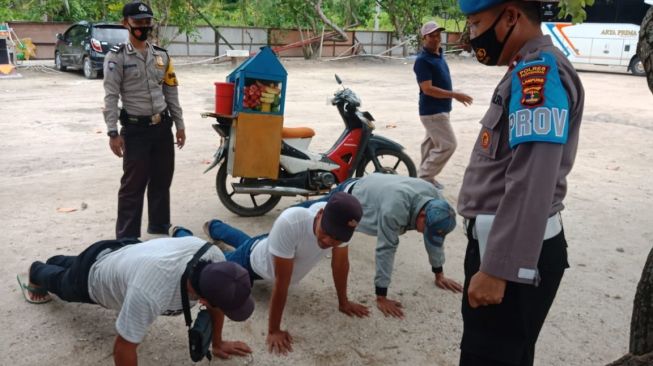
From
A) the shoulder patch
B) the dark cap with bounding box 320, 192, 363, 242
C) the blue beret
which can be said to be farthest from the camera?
the dark cap with bounding box 320, 192, 363, 242

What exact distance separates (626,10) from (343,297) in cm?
2034

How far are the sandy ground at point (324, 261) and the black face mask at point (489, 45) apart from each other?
5.80ft

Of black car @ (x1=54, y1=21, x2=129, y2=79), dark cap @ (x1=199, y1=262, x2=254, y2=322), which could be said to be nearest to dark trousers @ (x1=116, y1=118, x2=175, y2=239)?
dark cap @ (x1=199, y1=262, x2=254, y2=322)

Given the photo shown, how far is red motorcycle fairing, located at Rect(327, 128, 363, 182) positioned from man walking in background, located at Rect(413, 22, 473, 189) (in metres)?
0.80

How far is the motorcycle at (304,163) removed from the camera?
488cm

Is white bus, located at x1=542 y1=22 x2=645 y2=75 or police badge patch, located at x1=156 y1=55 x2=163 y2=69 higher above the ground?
white bus, located at x1=542 y1=22 x2=645 y2=75

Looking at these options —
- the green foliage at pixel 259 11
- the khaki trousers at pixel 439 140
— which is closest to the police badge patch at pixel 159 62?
the khaki trousers at pixel 439 140

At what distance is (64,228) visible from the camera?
463cm

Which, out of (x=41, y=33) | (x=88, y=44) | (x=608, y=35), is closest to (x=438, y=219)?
(x=88, y=44)

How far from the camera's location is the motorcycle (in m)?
4.88

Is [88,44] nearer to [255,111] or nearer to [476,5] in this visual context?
[255,111]

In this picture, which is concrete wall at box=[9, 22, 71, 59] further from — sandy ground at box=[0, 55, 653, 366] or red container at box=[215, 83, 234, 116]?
red container at box=[215, 83, 234, 116]

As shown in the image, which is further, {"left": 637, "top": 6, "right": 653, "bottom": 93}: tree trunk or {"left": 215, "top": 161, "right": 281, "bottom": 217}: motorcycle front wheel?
{"left": 215, "top": 161, "right": 281, "bottom": 217}: motorcycle front wheel

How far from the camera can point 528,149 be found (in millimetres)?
1615
